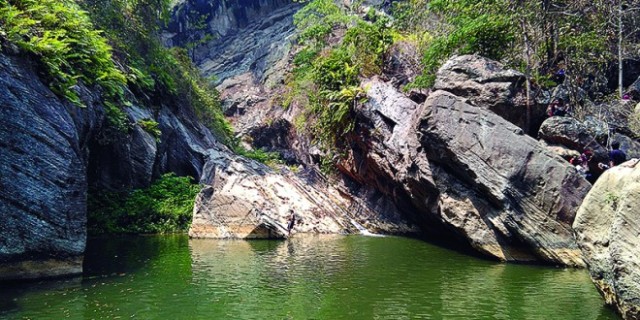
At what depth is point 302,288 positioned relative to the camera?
36.9ft

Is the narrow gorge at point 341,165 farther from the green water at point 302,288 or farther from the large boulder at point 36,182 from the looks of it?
the green water at point 302,288

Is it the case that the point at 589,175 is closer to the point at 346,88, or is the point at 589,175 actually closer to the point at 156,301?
the point at 346,88

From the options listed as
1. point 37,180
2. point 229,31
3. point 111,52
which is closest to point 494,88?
point 37,180

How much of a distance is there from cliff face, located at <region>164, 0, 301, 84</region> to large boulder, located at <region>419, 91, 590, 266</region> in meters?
39.1

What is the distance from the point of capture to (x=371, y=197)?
83.3 ft

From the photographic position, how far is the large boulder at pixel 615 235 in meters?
7.73

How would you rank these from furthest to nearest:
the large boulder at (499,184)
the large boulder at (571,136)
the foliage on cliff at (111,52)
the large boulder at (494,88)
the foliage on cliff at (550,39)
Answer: the foliage on cliff at (550,39) < the large boulder at (494,88) < the large boulder at (571,136) < the large boulder at (499,184) < the foliage on cliff at (111,52)

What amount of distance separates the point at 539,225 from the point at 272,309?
32.5 feet

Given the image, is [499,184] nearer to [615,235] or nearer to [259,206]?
[615,235]

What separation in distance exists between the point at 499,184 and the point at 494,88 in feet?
18.2

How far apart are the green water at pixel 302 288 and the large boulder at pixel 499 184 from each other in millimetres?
1055

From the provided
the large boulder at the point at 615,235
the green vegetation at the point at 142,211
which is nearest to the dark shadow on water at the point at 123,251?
the green vegetation at the point at 142,211

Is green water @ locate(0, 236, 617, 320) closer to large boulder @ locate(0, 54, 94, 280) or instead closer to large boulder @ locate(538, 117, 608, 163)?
large boulder @ locate(0, 54, 94, 280)

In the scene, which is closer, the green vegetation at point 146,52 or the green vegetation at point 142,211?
the green vegetation at point 142,211
